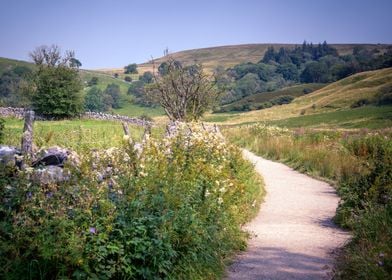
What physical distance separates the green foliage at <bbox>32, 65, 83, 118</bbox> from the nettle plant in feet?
101

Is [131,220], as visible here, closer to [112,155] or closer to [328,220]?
[112,155]

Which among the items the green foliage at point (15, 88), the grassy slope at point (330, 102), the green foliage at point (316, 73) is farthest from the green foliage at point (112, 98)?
the green foliage at point (316, 73)

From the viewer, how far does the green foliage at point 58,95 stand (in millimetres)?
35094

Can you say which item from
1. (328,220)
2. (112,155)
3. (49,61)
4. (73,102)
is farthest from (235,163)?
(49,61)

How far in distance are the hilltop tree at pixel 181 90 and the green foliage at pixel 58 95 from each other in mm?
11786

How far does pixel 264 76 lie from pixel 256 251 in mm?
162358

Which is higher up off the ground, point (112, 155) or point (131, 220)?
point (112, 155)

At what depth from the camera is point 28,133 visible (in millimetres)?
6922

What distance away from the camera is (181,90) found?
2441 cm

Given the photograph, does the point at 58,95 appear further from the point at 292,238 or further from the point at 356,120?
the point at 356,120

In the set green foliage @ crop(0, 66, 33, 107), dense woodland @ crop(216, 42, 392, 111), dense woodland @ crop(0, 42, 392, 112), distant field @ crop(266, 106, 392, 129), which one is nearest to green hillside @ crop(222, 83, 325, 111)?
dense woodland @ crop(0, 42, 392, 112)

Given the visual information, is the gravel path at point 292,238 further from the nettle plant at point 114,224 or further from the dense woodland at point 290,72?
the dense woodland at point 290,72

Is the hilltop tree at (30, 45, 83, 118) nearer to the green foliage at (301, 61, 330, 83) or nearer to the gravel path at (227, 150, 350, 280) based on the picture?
the gravel path at (227, 150, 350, 280)

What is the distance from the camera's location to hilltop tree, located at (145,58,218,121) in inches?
952
